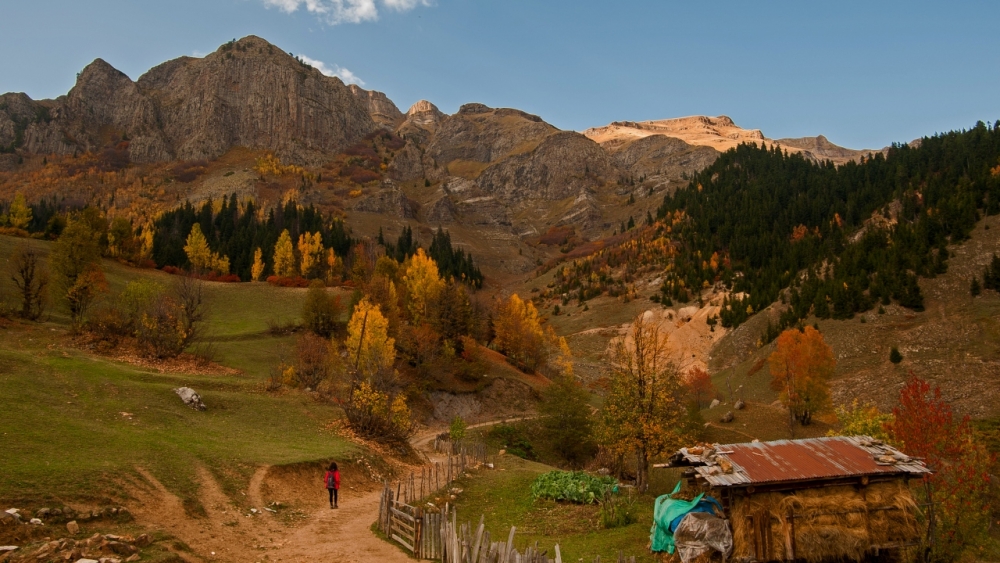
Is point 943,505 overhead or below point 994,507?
overhead

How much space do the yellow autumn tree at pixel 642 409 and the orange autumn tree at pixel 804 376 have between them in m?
35.5

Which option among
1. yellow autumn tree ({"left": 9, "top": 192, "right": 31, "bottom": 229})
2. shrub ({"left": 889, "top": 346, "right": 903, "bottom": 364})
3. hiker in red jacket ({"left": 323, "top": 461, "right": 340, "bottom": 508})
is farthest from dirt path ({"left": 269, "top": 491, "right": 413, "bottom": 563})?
yellow autumn tree ({"left": 9, "top": 192, "right": 31, "bottom": 229})

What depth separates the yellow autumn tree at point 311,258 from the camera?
106938mm

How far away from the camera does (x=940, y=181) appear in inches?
4230

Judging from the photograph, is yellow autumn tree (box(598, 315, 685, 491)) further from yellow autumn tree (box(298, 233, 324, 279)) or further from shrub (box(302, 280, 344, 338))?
yellow autumn tree (box(298, 233, 324, 279))

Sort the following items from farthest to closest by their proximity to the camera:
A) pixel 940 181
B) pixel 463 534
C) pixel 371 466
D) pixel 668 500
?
pixel 940 181 → pixel 371 466 → pixel 668 500 → pixel 463 534

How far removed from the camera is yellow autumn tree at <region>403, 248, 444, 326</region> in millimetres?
71562

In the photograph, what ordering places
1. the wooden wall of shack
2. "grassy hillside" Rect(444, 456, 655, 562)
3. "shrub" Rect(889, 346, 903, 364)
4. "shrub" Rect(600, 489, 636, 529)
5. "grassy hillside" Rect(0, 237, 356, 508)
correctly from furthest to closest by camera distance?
"shrub" Rect(889, 346, 903, 364), "shrub" Rect(600, 489, 636, 529), "grassy hillside" Rect(444, 456, 655, 562), "grassy hillside" Rect(0, 237, 356, 508), the wooden wall of shack

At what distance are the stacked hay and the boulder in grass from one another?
2978cm

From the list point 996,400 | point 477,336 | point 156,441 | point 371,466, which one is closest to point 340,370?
point 371,466

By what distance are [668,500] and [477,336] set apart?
6384 cm

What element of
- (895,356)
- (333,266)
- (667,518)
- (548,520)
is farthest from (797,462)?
(333,266)

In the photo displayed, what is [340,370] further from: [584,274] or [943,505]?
[584,274]

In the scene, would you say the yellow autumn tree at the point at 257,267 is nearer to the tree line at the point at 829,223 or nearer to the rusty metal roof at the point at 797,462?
the tree line at the point at 829,223
